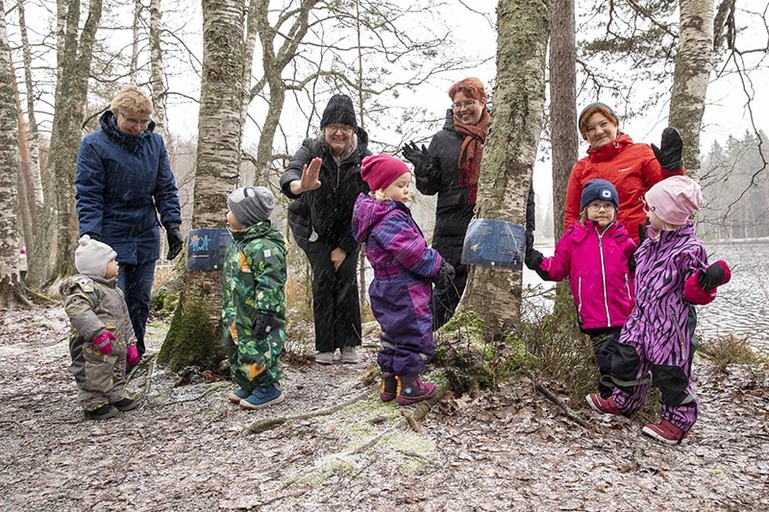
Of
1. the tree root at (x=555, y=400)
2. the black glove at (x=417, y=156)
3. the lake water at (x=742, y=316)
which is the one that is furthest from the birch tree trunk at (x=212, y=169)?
the lake water at (x=742, y=316)

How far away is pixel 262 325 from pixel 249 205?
0.83 meters

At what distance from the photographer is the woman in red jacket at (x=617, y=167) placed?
363cm

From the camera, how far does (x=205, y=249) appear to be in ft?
13.2

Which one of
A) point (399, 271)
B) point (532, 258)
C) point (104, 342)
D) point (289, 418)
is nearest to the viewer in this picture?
point (399, 271)

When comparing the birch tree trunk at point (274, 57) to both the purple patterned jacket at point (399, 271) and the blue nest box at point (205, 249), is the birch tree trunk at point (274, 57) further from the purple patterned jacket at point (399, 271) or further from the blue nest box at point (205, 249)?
the purple patterned jacket at point (399, 271)

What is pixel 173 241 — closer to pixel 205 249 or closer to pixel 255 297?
pixel 205 249

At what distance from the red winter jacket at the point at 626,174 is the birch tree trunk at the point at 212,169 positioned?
9.33ft

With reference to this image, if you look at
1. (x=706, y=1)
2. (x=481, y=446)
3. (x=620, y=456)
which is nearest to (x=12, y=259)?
(x=481, y=446)

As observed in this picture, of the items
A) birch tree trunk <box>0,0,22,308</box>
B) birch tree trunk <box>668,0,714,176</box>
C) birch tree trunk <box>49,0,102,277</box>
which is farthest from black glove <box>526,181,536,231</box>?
birch tree trunk <box>49,0,102,277</box>

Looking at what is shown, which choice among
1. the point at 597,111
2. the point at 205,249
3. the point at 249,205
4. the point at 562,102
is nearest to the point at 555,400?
the point at 597,111

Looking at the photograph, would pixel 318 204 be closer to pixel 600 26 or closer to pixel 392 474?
pixel 392 474

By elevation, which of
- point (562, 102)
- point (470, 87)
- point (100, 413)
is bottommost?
point (100, 413)

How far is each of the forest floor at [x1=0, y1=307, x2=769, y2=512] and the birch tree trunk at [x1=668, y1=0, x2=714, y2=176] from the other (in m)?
3.29

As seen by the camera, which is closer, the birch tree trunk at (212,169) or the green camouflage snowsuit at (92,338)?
the green camouflage snowsuit at (92,338)
